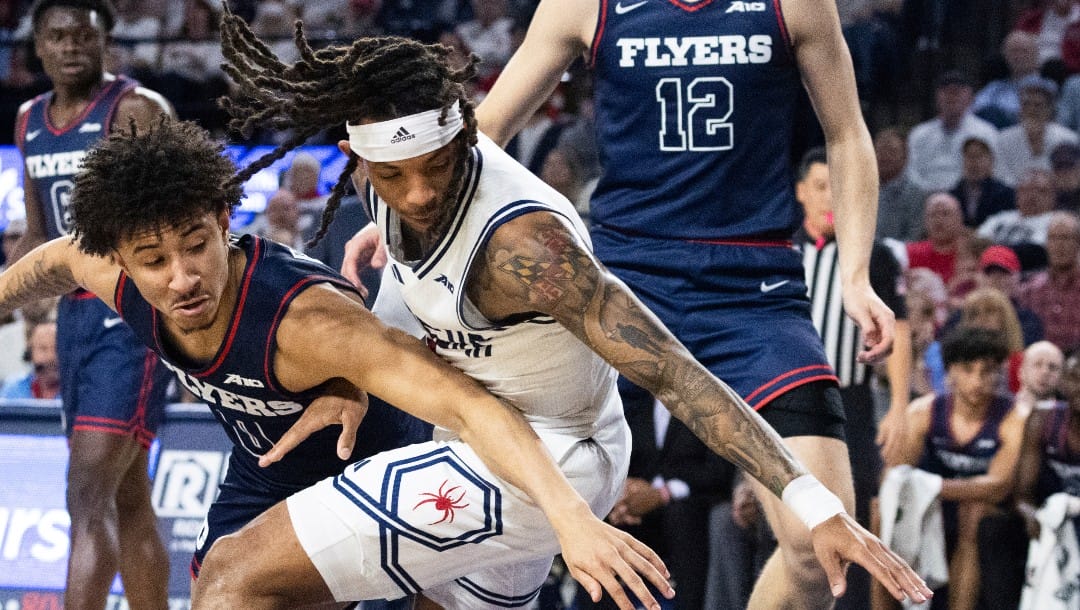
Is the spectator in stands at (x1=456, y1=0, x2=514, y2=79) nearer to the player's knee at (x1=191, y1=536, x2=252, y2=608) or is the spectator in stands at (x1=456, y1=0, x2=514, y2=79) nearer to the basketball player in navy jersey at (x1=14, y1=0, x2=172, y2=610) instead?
the basketball player in navy jersey at (x1=14, y1=0, x2=172, y2=610)

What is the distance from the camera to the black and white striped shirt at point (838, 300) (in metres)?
5.95

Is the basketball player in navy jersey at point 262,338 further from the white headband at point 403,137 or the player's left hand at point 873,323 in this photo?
the player's left hand at point 873,323

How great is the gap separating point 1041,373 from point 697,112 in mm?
3046

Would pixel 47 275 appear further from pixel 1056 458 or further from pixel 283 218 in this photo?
pixel 1056 458

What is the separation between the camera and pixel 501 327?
3.21 meters

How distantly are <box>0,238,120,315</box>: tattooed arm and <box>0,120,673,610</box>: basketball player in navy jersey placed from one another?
56 millimetres

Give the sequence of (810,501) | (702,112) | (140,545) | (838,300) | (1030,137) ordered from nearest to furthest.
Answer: (810,501)
(702,112)
(140,545)
(838,300)
(1030,137)

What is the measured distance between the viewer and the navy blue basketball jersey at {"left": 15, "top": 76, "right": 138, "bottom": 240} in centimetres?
531

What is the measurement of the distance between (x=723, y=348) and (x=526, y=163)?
189 inches

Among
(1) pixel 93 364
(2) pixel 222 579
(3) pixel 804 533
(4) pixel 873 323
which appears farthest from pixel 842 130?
(1) pixel 93 364

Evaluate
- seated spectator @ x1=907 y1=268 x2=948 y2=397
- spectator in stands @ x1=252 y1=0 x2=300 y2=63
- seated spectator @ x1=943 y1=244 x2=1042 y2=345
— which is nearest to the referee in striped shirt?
seated spectator @ x1=907 y1=268 x2=948 y2=397

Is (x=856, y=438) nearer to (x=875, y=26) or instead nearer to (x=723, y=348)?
(x=723, y=348)

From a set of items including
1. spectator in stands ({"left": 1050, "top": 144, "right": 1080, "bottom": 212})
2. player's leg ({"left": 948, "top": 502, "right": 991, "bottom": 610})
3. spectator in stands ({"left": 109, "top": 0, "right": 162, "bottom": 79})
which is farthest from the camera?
spectator in stands ({"left": 109, "top": 0, "right": 162, "bottom": 79})

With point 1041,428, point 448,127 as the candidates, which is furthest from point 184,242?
point 1041,428
